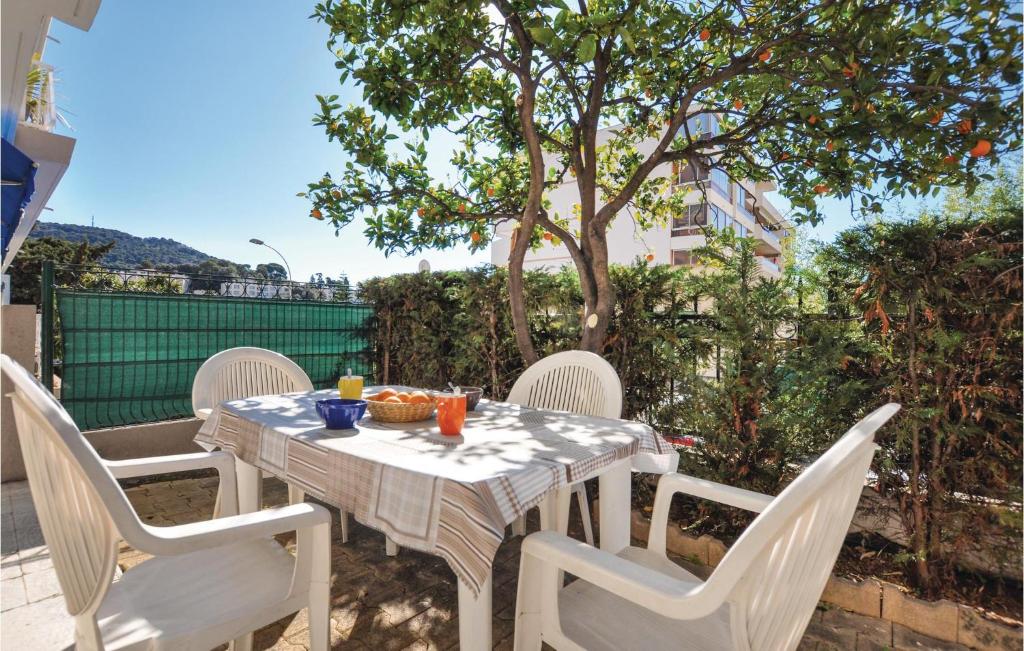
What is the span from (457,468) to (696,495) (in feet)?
2.51

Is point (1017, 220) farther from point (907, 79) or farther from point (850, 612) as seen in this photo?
point (850, 612)

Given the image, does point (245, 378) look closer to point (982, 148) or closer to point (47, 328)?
point (47, 328)

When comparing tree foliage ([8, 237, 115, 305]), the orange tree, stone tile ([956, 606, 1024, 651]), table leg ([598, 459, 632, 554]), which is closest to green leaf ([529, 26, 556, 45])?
the orange tree

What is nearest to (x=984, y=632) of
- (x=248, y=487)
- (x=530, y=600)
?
(x=530, y=600)

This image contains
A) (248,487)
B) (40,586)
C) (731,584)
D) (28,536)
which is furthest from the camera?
(28,536)

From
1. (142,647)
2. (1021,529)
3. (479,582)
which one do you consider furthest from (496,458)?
(1021,529)

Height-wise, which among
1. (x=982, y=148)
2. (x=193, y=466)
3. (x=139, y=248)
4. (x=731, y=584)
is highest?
(x=139, y=248)

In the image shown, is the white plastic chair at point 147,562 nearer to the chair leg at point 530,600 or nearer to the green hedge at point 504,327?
the chair leg at point 530,600

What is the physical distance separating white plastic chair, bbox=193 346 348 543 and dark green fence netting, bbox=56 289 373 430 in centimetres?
182

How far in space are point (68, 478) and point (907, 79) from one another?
141 inches

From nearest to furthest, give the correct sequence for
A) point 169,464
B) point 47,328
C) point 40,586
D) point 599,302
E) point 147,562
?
point 147,562 < point 169,464 < point 40,586 < point 599,302 < point 47,328

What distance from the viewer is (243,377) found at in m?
2.73

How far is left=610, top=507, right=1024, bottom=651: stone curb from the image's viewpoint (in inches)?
72.5

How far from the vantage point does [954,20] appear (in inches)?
81.0
